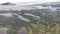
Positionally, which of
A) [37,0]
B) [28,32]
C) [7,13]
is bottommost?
[28,32]

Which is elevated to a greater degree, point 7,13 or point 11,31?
point 7,13

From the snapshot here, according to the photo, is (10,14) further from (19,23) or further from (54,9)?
(54,9)

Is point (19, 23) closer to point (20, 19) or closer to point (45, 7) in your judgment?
point (20, 19)

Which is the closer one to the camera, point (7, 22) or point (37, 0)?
point (7, 22)

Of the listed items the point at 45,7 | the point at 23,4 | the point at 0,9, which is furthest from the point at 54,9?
the point at 0,9

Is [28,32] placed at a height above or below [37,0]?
below

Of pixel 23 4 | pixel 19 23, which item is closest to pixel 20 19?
pixel 19 23
